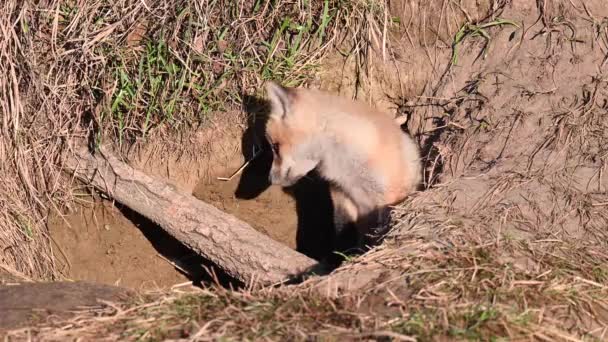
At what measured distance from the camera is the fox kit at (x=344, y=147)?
489cm

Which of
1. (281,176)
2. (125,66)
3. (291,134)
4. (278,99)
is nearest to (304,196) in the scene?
(281,176)

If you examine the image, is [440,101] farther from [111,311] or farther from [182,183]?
[111,311]

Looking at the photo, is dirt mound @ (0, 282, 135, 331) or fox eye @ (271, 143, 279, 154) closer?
dirt mound @ (0, 282, 135, 331)

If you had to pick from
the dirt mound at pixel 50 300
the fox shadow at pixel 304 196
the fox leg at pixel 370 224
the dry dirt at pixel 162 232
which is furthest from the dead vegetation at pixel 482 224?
the dry dirt at pixel 162 232

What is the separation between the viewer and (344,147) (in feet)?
16.3

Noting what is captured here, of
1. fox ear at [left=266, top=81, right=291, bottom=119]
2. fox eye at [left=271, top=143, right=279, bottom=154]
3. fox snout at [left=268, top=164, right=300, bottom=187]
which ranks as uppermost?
fox ear at [left=266, top=81, right=291, bottom=119]

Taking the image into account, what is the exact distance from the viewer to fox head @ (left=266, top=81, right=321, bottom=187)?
4848 millimetres

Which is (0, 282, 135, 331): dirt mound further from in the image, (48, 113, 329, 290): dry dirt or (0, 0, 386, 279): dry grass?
(48, 113, 329, 290): dry dirt

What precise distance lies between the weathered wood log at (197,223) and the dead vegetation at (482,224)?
0.71m

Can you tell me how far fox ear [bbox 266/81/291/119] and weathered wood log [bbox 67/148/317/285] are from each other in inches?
26.4

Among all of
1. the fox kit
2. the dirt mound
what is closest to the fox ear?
the fox kit

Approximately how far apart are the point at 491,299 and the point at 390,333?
0.53 meters

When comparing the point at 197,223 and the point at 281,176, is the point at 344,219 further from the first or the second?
the point at 197,223

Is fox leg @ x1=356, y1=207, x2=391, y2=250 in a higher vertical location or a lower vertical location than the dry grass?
lower
